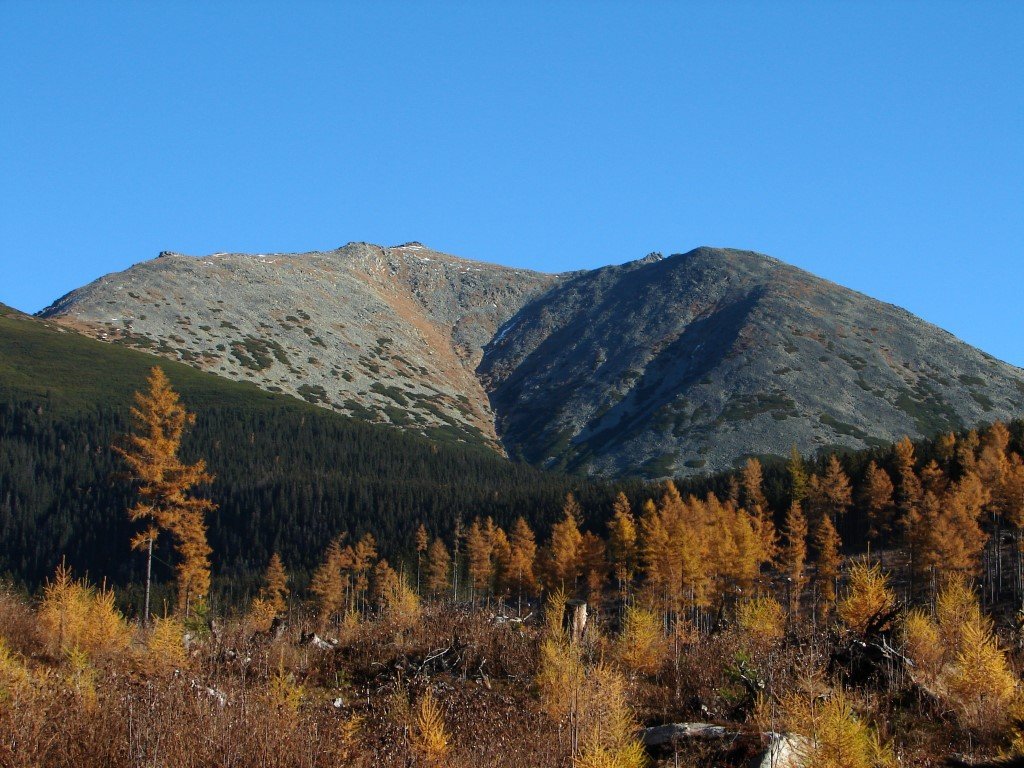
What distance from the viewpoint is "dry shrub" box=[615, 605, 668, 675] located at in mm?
19578

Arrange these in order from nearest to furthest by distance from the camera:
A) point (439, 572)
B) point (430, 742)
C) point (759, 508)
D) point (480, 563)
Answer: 1. point (430, 742)
2. point (759, 508)
3. point (480, 563)
4. point (439, 572)

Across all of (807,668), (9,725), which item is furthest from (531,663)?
(9,725)

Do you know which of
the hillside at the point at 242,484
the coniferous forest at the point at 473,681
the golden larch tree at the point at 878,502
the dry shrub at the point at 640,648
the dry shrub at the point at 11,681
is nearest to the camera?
the coniferous forest at the point at 473,681

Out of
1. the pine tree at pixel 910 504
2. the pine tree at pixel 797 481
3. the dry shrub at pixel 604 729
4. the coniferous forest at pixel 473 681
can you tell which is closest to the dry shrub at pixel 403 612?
the coniferous forest at pixel 473 681

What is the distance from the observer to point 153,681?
11898 mm

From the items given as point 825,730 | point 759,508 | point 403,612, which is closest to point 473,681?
point 403,612

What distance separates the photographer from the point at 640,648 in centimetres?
2044

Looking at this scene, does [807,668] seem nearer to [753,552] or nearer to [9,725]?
[9,725]

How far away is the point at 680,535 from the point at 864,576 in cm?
5748

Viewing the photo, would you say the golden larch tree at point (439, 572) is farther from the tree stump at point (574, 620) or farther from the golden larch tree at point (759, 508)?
the tree stump at point (574, 620)

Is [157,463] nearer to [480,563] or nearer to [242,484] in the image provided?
[480,563]

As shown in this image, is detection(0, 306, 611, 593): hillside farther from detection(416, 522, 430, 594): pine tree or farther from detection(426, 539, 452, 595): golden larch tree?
detection(426, 539, 452, 595): golden larch tree

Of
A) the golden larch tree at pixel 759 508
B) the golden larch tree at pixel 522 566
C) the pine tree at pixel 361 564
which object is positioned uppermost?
the golden larch tree at pixel 759 508

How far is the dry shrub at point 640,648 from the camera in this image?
1958cm
